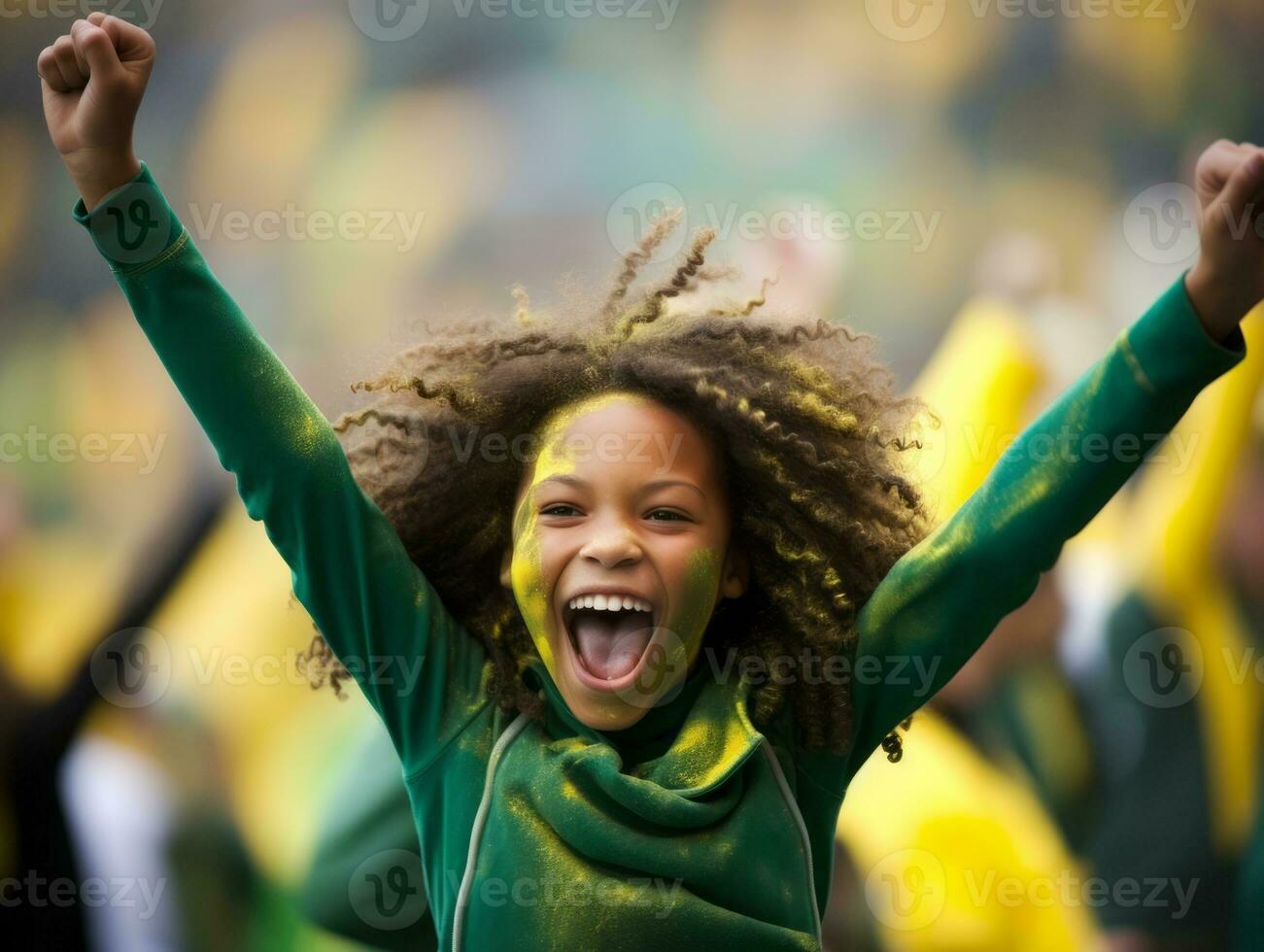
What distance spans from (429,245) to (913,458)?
4.84 feet

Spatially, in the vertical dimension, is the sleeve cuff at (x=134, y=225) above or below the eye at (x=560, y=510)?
above

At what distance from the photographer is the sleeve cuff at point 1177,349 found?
3.90 feet

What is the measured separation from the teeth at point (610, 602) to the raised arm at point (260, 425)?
0.48 ft

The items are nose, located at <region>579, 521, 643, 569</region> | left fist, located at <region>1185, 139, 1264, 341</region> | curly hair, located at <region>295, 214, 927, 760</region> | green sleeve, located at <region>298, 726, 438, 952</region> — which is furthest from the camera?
green sleeve, located at <region>298, 726, 438, 952</region>

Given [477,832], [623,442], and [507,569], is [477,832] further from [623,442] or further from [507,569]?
[623,442]

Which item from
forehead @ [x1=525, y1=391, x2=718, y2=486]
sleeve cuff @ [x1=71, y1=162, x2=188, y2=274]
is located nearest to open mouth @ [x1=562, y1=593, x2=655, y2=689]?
forehead @ [x1=525, y1=391, x2=718, y2=486]

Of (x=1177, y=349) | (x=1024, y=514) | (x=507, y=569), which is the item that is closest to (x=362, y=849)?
(x=507, y=569)

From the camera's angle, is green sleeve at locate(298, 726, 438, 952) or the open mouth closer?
the open mouth

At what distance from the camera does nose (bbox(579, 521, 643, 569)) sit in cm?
129

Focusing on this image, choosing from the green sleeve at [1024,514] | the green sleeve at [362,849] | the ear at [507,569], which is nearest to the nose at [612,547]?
the ear at [507,569]

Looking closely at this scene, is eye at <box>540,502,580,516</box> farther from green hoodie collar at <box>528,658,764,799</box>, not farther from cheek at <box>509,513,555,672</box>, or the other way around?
green hoodie collar at <box>528,658,764,799</box>

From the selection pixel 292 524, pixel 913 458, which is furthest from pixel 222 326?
pixel 913 458

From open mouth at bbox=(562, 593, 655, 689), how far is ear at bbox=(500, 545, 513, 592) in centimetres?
9

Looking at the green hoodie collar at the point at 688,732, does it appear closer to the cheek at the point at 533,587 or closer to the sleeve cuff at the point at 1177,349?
the cheek at the point at 533,587
